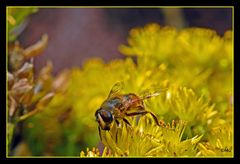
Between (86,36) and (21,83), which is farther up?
(86,36)

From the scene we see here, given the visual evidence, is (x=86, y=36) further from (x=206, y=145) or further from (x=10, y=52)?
(x=206, y=145)

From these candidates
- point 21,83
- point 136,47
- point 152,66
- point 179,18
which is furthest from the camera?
point 179,18

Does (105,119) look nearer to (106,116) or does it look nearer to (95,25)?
(106,116)

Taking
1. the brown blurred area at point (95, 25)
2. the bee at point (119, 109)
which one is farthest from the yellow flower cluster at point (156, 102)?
the brown blurred area at point (95, 25)

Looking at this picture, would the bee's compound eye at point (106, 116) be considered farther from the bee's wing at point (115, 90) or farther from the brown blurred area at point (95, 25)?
the brown blurred area at point (95, 25)

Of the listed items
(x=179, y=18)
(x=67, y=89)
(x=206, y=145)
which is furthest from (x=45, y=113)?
(x=179, y=18)

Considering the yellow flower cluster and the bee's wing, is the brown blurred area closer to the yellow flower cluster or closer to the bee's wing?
the yellow flower cluster
